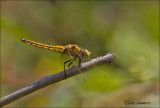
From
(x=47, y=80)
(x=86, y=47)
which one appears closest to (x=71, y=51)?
(x=47, y=80)

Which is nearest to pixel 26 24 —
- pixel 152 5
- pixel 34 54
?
pixel 34 54

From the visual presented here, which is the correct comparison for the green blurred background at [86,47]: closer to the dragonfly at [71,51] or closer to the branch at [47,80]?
the dragonfly at [71,51]

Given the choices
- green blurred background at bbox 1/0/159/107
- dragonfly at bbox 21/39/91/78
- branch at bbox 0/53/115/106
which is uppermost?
green blurred background at bbox 1/0/159/107

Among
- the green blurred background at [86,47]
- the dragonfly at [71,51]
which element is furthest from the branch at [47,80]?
the green blurred background at [86,47]

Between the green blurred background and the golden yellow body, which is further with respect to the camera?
the green blurred background

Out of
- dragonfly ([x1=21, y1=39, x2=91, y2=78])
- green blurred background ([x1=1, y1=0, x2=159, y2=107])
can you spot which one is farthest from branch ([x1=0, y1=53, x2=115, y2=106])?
green blurred background ([x1=1, y1=0, x2=159, y2=107])

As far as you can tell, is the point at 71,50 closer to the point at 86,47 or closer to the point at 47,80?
the point at 47,80

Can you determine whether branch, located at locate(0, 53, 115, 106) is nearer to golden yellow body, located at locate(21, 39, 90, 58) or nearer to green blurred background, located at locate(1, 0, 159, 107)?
golden yellow body, located at locate(21, 39, 90, 58)
